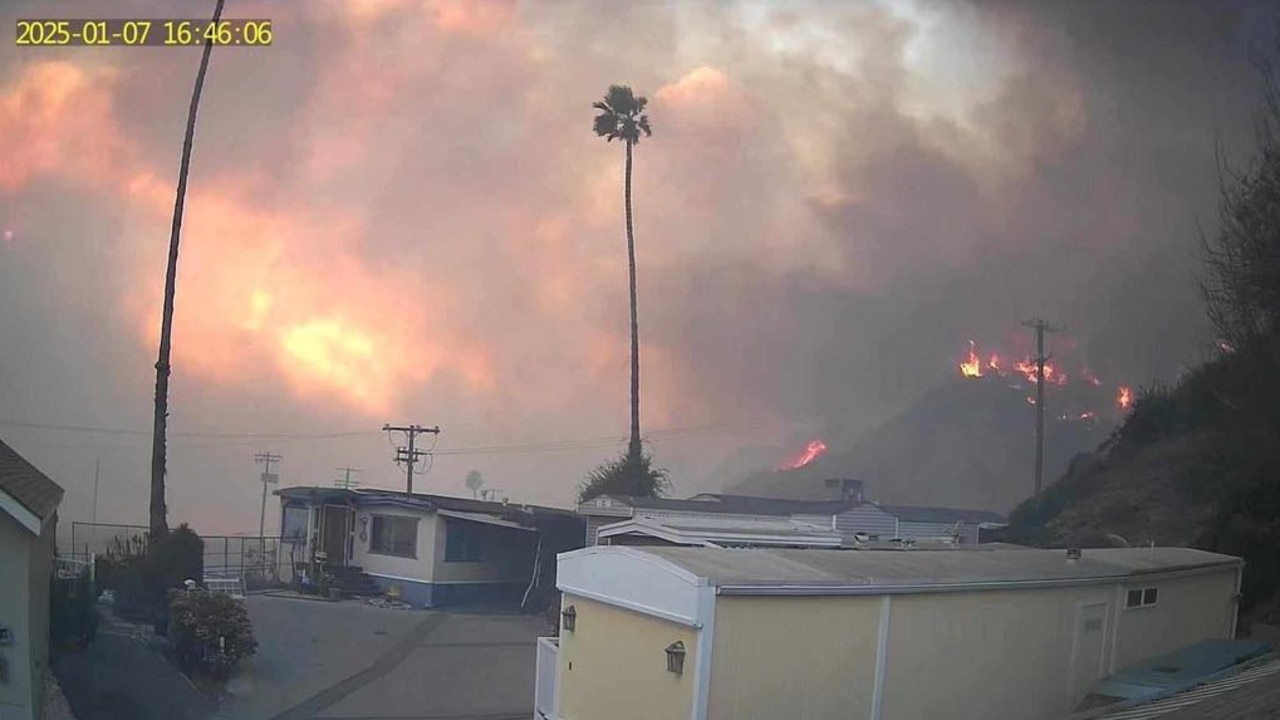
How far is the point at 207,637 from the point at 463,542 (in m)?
11.6

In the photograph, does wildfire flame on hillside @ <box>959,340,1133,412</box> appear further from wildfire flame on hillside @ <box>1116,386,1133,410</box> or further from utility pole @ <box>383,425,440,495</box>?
utility pole @ <box>383,425,440,495</box>

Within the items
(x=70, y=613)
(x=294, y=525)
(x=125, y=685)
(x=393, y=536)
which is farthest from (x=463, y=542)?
(x=125, y=685)

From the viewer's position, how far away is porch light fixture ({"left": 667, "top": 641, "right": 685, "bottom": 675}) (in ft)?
24.2

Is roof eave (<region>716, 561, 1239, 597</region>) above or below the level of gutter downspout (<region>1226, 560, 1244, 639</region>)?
above

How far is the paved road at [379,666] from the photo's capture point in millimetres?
14516

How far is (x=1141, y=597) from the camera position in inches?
460

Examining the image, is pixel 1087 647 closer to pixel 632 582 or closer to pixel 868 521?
pixel 632 582

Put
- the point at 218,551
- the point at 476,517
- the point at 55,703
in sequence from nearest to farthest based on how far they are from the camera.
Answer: the point at 55,703 < the point at 218,551 < the point at 476,517

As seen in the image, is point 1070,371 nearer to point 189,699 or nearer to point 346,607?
point 346,607

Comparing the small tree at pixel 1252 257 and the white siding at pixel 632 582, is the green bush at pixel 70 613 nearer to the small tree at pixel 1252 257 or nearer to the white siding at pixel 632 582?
the white siding at pixel 632 582

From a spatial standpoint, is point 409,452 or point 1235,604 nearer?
point 1235,604

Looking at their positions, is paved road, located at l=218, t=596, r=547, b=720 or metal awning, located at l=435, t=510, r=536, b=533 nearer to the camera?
paved road, located at l=218, t=596, r=547, b=720

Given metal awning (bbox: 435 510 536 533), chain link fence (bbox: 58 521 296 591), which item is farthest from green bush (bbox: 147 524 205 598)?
metal awning (bbox: 435 510 536 533)

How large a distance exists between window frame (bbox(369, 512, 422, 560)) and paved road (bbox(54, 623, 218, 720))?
34.3 feet
